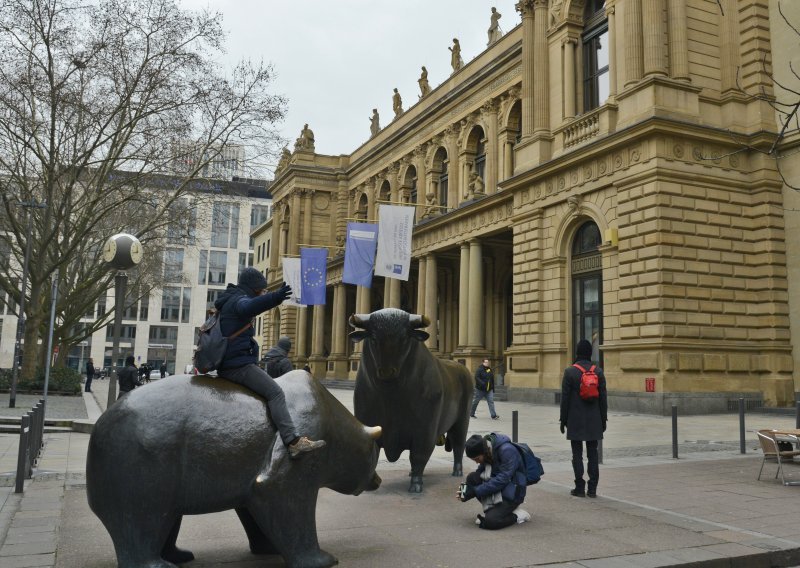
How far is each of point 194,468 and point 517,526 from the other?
11.4 feet

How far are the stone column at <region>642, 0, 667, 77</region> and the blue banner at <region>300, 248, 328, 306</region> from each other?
17.1 m

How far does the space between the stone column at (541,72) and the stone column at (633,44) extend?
15.1ft

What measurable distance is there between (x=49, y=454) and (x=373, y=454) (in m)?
8.66

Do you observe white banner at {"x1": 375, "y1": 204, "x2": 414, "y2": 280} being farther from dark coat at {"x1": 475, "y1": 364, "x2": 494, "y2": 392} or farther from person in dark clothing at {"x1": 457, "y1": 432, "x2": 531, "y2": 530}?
person in dark clothing at {"x1": 457, "y1": 432, "x2": 531, "y2": 530}

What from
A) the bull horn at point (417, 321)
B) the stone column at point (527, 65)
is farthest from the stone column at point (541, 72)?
the bull horn at point (417, 321)

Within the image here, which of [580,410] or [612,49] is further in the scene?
[612,49]

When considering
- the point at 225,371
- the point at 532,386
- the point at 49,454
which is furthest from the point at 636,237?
the point at 225,371

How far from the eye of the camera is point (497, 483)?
250 inches

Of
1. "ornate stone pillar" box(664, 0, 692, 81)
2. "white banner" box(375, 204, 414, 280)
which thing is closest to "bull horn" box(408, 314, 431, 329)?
"white banner" box(375, 204, 414, 280)

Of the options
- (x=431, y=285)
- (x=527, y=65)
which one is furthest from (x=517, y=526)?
(x=431, y=285)

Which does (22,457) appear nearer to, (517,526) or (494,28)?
(517,526)

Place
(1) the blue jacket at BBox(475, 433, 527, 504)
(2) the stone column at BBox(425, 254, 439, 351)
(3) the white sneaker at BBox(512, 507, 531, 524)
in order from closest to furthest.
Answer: (1) the blue jacket at BBox(475, 433, 527, 504) < (3) the white sneaker at BBox(512, 507, 531, 524) < (2) the stone column at BBox(425, 254, 439, 351)

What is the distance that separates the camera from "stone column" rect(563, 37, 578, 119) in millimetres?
25320

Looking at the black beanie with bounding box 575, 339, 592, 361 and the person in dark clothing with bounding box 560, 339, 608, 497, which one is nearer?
the person in dark clothing with bounding box 560, 339, 608, 497
